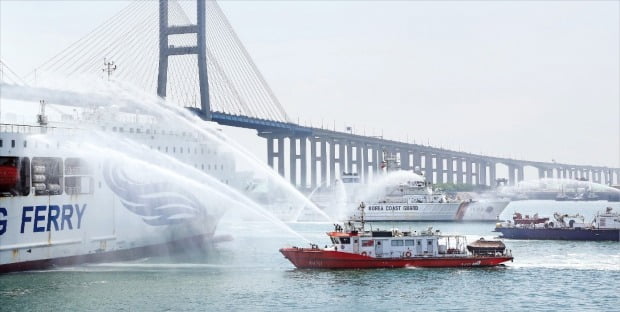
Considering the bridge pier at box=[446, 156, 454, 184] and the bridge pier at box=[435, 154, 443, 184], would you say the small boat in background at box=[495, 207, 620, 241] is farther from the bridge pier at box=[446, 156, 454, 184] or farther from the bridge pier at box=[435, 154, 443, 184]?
the bridge pier at box=[446, 156, 454, 184]

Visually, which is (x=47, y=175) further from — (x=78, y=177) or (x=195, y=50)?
(x=195, y=50)

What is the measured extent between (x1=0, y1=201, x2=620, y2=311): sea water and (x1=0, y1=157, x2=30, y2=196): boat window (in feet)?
14.9

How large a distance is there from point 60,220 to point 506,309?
25839 millimetres

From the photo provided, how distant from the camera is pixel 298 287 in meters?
43.6

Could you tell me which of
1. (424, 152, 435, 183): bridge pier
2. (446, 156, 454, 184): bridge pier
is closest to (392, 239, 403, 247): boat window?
(424, 152, 435, 183): bridge pier

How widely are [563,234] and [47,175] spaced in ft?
Answer: 150

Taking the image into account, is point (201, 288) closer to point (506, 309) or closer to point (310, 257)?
point (310, 257)

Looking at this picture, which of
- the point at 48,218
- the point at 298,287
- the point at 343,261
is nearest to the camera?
the point at 298,287

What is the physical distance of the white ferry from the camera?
4784cm

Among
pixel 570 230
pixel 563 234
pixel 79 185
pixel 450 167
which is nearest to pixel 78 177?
pixel 79 185

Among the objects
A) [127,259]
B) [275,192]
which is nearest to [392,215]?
[275,192]

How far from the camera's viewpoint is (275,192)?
124m

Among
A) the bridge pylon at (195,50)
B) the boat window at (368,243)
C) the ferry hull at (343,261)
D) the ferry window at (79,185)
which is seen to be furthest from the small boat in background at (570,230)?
the ferry window at (79,185)

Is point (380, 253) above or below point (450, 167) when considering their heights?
below
